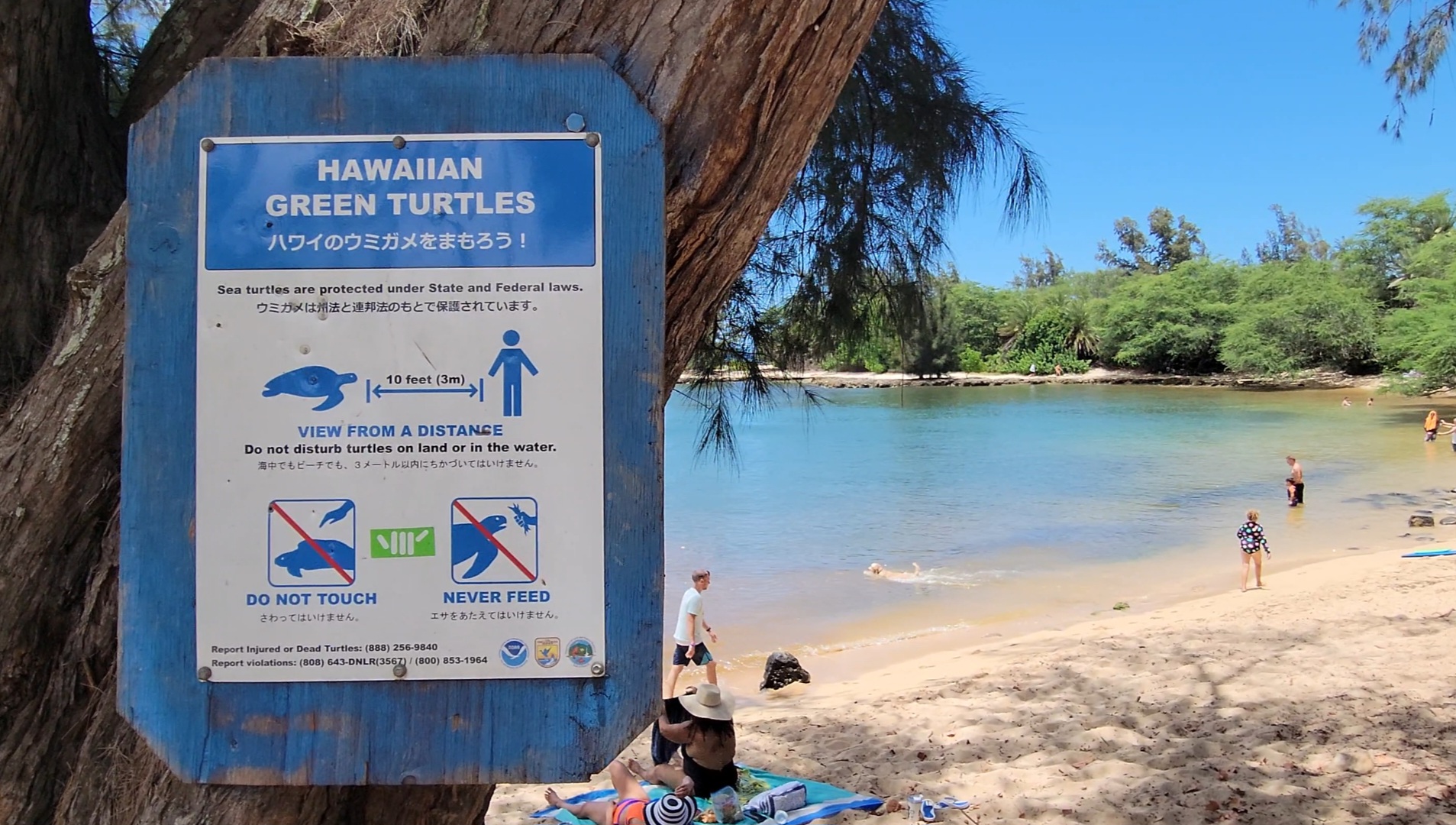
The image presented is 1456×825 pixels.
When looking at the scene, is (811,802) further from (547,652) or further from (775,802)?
(547,652)

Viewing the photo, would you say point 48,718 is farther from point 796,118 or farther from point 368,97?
point 796,118

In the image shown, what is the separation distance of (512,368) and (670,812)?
3126 mm

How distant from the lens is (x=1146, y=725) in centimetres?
541

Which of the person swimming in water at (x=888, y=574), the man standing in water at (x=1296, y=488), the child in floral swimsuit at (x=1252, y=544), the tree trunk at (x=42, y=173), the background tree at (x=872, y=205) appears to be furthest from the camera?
the man standing in water at (x=1296, y=488)

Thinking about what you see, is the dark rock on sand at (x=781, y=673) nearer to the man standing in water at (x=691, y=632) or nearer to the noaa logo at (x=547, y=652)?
the man standing in water at (x=691, y=632)

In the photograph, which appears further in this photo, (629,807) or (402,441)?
(629,807)

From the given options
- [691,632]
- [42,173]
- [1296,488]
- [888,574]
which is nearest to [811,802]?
[691,632]

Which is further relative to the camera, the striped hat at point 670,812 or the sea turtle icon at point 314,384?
the striped hat at point 670,812

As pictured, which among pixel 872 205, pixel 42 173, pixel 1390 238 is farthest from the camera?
pixel 1390 238

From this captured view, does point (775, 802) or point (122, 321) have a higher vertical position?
point (122, 321)

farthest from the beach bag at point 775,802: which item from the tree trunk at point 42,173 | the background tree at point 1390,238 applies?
the background tree at point 1390,238

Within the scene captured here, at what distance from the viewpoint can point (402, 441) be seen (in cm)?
131

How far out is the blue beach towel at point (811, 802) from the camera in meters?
4.36

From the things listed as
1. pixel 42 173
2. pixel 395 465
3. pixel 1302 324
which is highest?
pixel 1302 324
